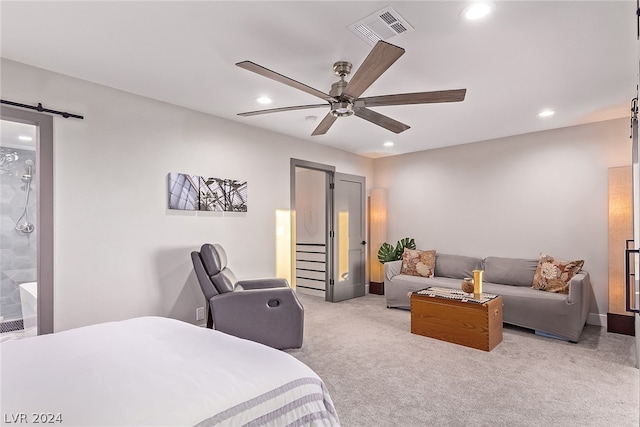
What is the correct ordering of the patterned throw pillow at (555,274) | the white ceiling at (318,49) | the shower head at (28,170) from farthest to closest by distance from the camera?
the shower head at (28,170)
the patterned throw pillow at (555,274)
the white ceiling at (318,49)

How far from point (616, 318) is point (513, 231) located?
150 centimetres

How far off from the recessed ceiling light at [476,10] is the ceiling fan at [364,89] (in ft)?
1.37

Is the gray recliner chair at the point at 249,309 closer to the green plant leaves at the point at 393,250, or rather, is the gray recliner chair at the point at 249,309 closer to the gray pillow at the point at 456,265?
the green plant leaves at the point at 393,250

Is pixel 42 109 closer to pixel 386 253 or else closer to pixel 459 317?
pixel 459 317

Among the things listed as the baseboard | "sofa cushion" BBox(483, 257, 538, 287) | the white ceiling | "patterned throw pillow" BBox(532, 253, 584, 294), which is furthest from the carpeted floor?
the white ceiling

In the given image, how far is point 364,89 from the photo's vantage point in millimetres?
2355

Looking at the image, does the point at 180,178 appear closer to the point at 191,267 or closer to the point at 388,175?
the point at 191,267

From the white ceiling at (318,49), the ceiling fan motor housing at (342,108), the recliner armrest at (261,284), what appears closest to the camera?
the white ceiling at (318,49)

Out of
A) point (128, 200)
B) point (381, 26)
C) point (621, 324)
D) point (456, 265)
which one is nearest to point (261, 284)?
point (128, 200)

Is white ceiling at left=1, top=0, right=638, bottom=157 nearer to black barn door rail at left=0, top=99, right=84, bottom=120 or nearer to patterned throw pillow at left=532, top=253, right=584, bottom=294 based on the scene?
black barn door rail at left=0, top=99, right=84, bottom=120

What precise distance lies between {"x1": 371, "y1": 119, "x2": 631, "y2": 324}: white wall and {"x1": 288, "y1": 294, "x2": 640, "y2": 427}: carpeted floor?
1.16m

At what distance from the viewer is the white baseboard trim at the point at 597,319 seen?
412 cm

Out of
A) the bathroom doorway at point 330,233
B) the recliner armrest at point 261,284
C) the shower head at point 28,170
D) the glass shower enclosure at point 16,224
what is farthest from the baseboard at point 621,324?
the shower head at point 28,170

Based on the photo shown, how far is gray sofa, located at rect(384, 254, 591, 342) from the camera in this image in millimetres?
3584
